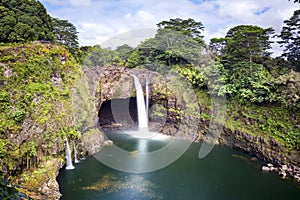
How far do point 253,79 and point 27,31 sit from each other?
57.6ft

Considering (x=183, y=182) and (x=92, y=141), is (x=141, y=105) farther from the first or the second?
(x=183, y=182)

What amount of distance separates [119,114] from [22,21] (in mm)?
14207

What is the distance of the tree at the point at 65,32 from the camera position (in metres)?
24.5

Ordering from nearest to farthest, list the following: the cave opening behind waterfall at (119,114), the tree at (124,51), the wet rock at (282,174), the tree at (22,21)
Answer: the wet rock at (282,174) < the tree at (22,21) < the cave opening behind waterfall at (119,114) < the tree at (124,51)

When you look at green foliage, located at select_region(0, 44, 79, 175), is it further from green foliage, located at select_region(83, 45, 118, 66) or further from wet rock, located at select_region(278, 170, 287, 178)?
wet rock, located at select_region(278, 170, 287, 178)

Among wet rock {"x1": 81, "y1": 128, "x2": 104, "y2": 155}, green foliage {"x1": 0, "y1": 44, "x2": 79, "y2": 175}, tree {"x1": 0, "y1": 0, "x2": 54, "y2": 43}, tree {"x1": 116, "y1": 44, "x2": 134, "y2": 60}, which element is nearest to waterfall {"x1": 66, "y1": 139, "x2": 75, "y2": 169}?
green foliage {"x1": 0, "y1": 44, "x2": 79, "y2": 175}

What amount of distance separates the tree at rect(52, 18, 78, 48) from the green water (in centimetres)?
1480

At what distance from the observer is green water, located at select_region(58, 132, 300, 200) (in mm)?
11867

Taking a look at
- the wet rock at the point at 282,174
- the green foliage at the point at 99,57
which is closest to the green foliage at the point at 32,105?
the green foliage at the point at 99,57

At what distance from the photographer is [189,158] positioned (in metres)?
17.1

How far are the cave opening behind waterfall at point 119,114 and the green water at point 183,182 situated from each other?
406 inches

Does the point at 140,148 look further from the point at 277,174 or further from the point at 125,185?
the point at 277,174

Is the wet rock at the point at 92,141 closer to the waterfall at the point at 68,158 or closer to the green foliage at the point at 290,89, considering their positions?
the waterfall at the point at 68,158

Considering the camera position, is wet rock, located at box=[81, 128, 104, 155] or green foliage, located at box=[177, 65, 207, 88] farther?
green foliage, located at box=[177, 65, 207, 88]
